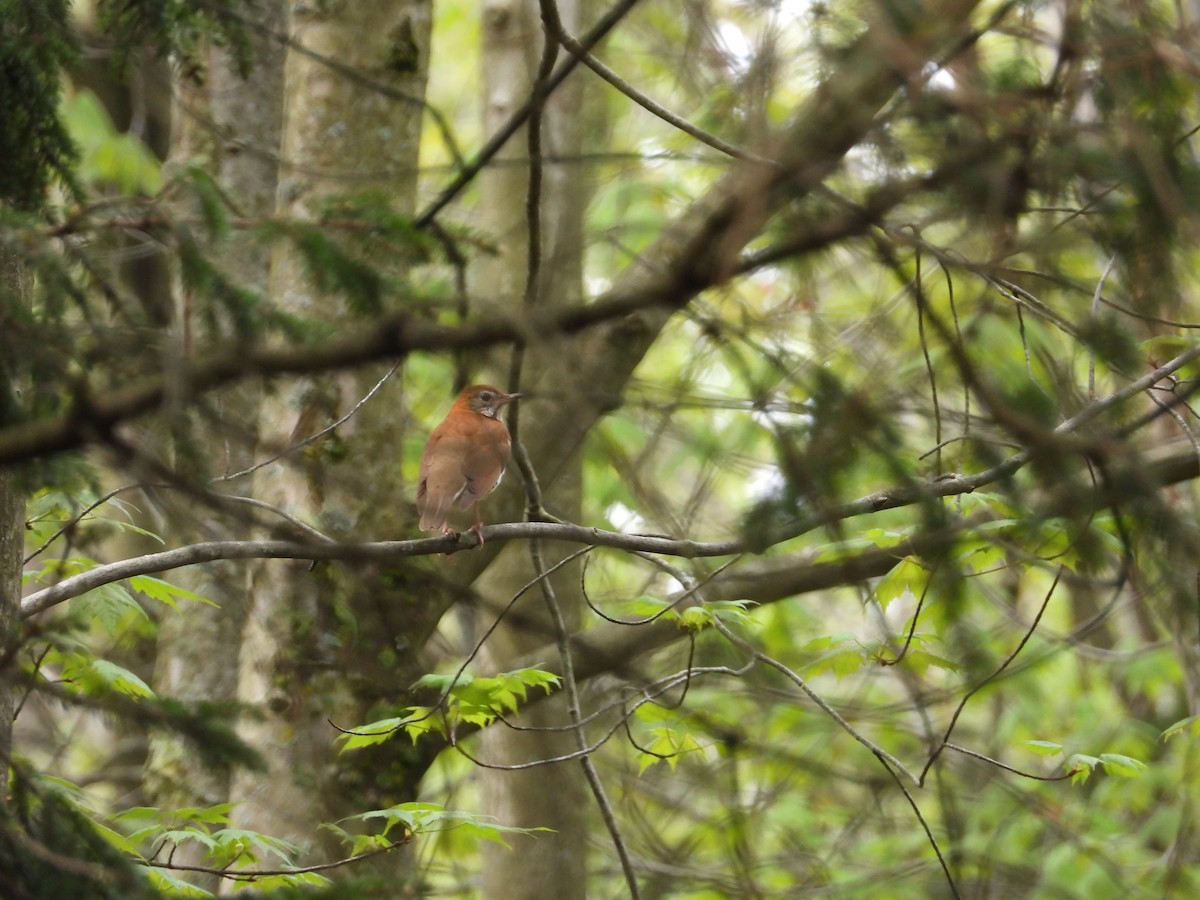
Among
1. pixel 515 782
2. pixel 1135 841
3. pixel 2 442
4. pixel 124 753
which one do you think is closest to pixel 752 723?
pixel 515 782

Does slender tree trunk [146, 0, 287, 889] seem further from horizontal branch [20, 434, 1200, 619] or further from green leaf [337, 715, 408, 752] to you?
horizontal branch [20, 434, 1200, 619]

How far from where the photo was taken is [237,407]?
4.31 meters

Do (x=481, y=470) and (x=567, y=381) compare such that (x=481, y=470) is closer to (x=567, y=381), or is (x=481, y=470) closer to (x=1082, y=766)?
(x=1082, y=766)

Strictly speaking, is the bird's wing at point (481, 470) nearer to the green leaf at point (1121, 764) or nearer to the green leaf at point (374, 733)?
the green leaf at point (374, 733)

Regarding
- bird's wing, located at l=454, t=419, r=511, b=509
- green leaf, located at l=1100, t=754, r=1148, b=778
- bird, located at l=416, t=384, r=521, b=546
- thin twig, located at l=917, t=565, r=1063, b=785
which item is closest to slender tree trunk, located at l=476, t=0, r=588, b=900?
bird, located at l=416, t=384, r=521, b=546

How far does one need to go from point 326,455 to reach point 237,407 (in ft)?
1.81

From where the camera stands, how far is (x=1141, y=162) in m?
1.35

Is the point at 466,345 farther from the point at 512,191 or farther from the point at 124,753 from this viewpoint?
the point at 124,753

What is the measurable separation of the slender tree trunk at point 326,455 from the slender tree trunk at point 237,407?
0.19 meters

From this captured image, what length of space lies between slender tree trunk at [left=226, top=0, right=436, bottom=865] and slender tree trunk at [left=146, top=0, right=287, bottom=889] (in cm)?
19

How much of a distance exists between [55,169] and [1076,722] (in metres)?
8.35

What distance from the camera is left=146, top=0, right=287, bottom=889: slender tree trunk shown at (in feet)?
16.8

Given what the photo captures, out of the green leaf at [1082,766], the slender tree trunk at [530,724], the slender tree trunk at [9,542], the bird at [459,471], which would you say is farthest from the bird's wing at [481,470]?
the green leaf at [1082,766]

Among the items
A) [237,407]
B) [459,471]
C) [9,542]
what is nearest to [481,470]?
[459,471]
